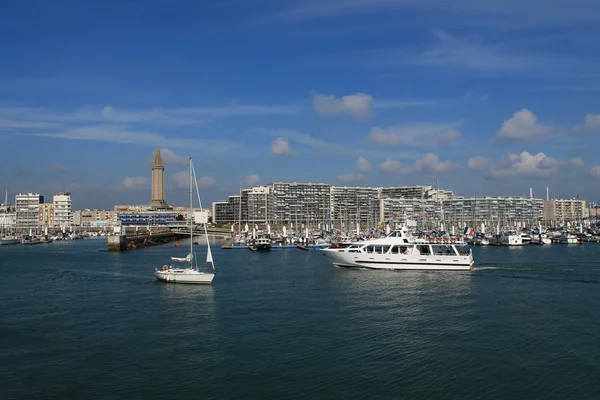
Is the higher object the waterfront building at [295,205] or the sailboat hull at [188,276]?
the waterfront building at [295,205]

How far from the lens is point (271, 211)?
194 metres

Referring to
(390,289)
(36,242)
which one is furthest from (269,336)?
(36,242)

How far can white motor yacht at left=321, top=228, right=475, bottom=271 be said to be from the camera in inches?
1863

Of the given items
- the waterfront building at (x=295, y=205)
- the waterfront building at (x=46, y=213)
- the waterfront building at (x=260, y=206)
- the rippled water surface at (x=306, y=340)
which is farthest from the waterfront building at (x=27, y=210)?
the rippled water surface at (x=306, y=340)

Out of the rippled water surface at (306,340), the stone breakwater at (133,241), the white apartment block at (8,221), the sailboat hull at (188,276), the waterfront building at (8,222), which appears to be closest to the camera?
the rippled water surface at (306,340)

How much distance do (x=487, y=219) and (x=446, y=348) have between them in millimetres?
180403

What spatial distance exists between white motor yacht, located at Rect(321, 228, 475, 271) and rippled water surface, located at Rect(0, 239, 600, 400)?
19.5 ft

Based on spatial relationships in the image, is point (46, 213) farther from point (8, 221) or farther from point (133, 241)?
point (133, 241)

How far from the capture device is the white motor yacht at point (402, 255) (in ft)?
155

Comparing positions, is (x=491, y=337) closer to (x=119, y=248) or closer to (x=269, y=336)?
(x=269, y=336)

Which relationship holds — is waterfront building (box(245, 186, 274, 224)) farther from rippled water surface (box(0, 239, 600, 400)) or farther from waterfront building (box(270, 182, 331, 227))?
rippled water surface (box(0, 239, 600, 400))

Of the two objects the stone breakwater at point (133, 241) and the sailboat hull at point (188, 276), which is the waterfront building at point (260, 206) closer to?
the stone breakwater at point (133, 241)

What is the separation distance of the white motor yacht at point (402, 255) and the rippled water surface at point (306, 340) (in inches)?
234

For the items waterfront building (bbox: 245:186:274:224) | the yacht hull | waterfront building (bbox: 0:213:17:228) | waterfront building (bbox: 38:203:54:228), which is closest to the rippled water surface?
the yacht hull
